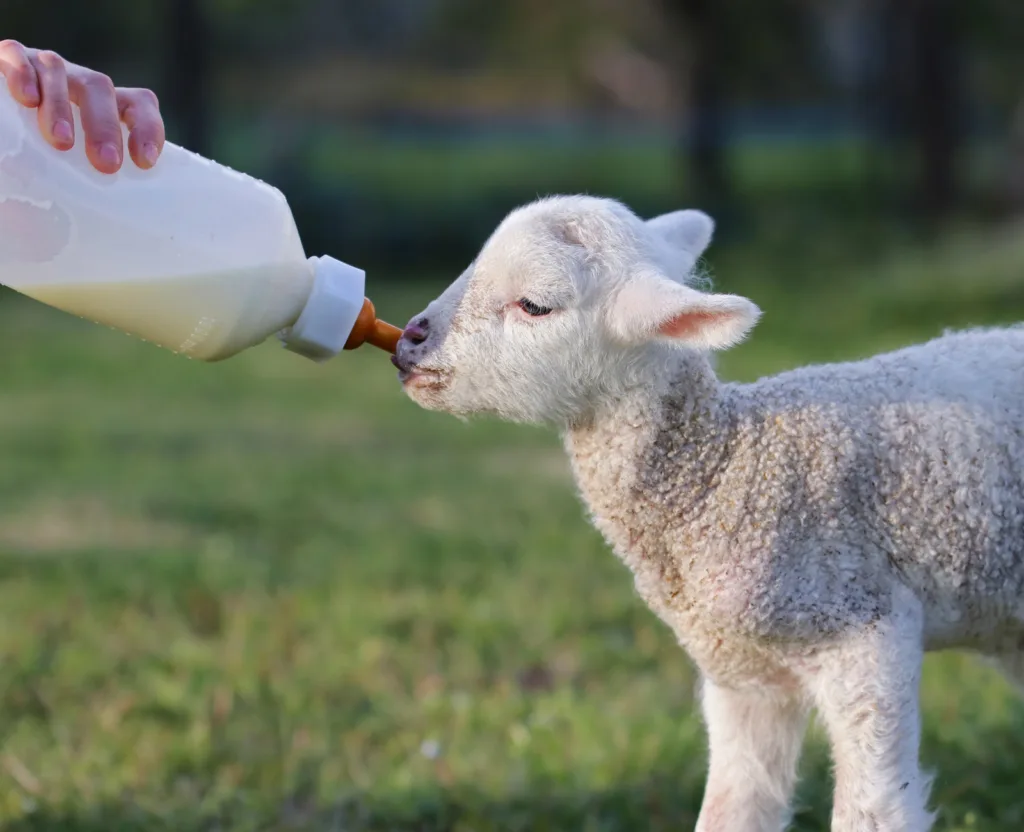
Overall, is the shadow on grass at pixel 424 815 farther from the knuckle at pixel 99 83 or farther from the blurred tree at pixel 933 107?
the blurred tree at pixel 933 107

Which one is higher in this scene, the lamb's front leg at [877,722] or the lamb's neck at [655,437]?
the lamb's neck at [655,437]

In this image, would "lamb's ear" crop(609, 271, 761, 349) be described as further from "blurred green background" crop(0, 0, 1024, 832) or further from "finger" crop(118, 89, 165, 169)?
"blurred green background" crop(0, 0, 1024, 832)

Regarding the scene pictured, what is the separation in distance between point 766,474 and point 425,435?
5.79 metres

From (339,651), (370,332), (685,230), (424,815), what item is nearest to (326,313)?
(370,332)

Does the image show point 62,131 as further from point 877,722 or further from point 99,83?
point 877,722

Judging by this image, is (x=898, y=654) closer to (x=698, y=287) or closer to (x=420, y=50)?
(x=698, y=287)

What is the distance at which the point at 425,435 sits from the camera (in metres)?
8.36

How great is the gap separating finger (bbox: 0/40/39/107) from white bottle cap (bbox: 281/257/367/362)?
1.95 ft

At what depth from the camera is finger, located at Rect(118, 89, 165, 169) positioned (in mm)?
2672

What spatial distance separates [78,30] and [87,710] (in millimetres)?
13483

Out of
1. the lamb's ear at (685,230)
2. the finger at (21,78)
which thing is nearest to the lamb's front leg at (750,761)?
the lamb's ear at (685,230)

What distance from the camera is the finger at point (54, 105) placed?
102 inches

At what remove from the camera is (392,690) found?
4332mm

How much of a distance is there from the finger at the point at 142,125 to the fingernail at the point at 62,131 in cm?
13
